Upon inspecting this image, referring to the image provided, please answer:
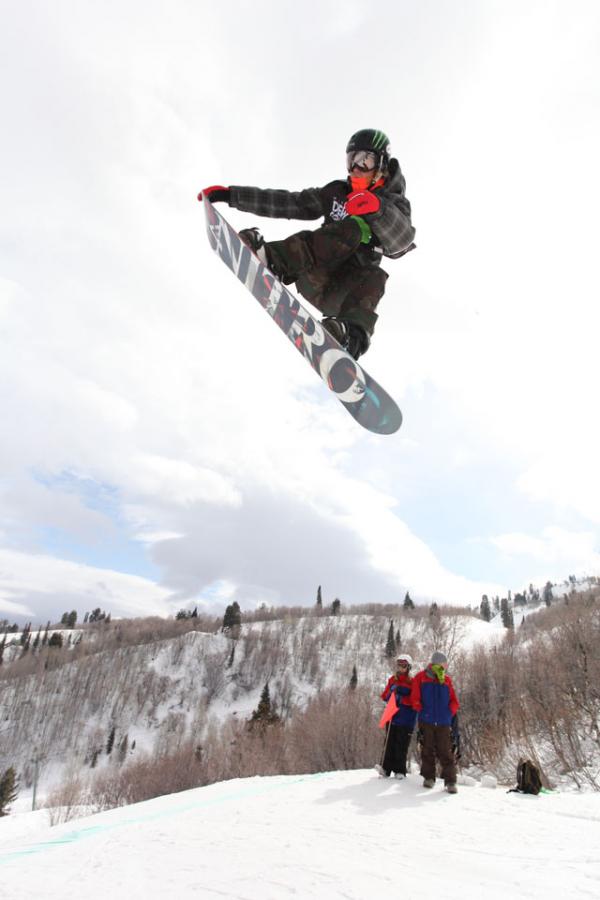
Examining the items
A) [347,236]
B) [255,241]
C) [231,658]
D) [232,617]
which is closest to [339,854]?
[347,236]

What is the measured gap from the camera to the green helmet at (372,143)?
4.34 metres

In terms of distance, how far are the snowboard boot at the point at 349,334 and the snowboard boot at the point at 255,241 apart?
40.1 inches

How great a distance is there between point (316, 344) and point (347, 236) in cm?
103

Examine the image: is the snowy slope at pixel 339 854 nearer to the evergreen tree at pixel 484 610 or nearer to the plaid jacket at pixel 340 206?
the plaid jacket at pixel 340 206

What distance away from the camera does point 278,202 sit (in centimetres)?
511

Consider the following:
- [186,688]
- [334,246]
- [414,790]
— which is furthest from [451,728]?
[186,688]

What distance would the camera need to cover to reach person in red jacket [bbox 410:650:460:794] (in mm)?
5832

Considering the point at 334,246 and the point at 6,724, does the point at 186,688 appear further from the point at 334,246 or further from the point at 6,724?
the point at 334,246

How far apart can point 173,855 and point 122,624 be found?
171 m

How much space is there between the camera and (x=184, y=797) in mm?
7664

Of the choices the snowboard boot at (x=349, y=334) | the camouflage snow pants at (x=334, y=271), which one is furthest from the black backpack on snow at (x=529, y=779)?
the camouflage snow pants at (x=334, y=271)

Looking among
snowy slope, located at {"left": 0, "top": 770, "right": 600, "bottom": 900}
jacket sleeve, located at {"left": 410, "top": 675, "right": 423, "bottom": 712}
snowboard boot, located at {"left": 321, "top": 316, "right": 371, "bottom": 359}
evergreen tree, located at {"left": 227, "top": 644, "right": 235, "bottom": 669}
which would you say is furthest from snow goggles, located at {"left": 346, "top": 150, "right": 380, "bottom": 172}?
evergreen tree, located at {"left": 227, "top": 644, "right": 235, "bottom": 669}

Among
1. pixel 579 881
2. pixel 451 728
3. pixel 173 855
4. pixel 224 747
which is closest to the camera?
pixel 579 881

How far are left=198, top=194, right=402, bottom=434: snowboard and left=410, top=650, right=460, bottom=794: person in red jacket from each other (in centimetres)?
319
